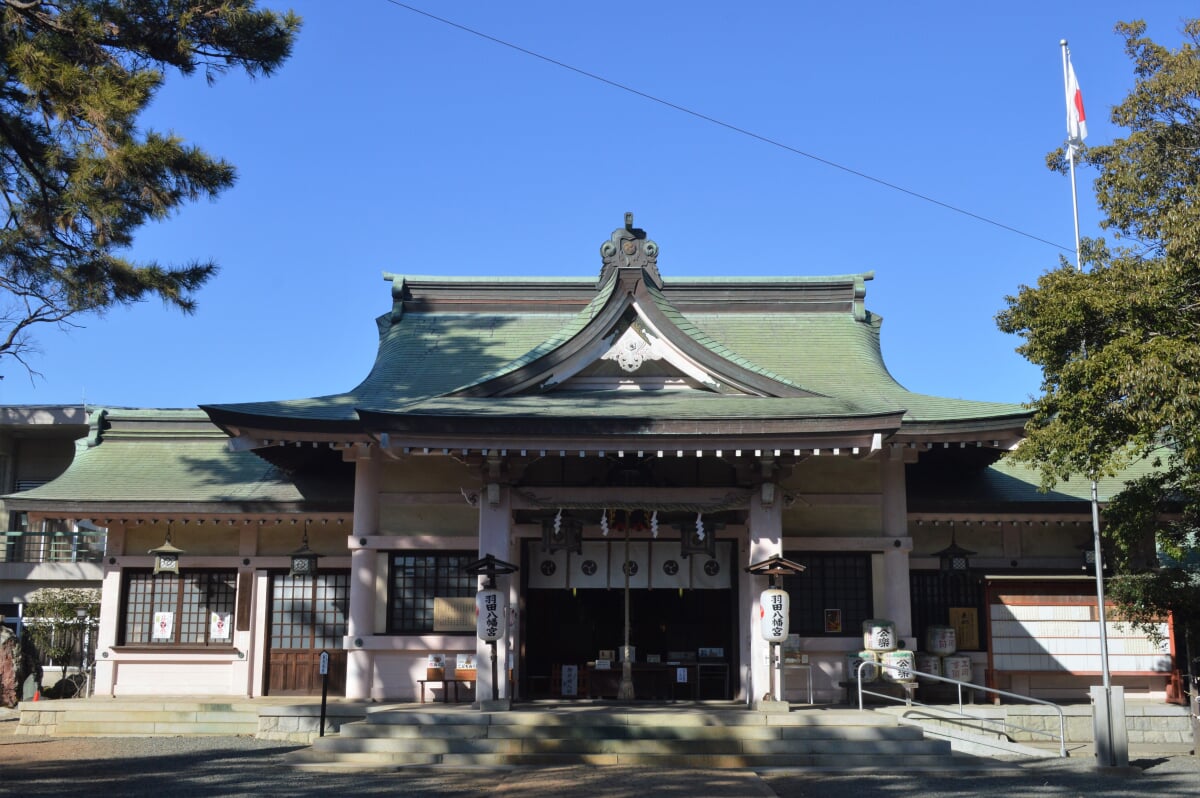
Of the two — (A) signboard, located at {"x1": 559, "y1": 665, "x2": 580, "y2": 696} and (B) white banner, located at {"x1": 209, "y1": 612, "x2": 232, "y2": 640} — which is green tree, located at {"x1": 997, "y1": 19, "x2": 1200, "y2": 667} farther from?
(B) white banner, located at {"x1": 209, "y1": 612, "x2": 232, "y2": 640}

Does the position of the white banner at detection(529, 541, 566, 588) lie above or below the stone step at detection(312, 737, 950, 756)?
above

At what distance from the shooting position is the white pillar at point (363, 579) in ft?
Answer: 56.5

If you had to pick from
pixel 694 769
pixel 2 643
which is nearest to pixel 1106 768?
pixel 694 769

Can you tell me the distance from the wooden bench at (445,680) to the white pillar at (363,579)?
2.95ft

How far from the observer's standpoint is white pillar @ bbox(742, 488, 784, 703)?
15.8m

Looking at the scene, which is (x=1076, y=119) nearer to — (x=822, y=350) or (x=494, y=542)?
(x=822, y=350)

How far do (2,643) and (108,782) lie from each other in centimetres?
940

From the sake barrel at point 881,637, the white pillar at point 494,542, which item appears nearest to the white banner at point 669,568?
the white pillar at point 494,542

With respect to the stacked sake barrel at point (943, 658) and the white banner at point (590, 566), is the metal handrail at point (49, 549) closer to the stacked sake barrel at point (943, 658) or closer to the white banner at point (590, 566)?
the white banner at point (590, 566)

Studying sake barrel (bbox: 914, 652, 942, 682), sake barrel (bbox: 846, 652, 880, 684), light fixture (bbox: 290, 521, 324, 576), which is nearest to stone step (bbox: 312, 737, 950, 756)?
sake barrel (bbox: 846, 652, 880, 684)

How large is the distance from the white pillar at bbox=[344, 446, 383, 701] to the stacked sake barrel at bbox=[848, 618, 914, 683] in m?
Answer: 7.65

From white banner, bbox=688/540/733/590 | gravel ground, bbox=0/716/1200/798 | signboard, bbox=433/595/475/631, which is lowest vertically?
gravel ground, bbox=0/716/1200/798

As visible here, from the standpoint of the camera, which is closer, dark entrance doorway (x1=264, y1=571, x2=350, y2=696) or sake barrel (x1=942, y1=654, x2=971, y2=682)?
sake barrel (x1=942, y1=654, x2=971, y2=682)

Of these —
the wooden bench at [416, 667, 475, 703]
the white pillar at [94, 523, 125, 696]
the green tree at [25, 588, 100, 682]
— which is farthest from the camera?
the green tree at [25, 588, 100, 682]
